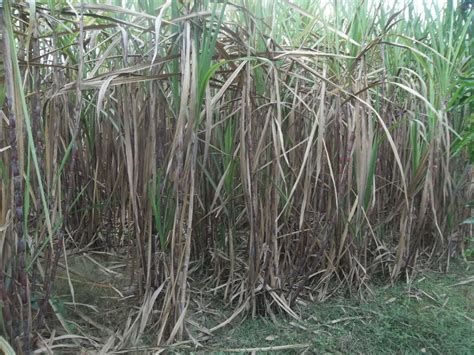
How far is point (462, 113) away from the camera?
1937 mm

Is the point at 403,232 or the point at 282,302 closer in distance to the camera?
the point at 282,302

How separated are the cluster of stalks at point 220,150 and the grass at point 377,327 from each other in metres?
0.08

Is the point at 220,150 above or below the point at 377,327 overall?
above

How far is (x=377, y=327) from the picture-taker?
4.64 ft

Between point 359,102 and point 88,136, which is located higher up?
point 359,102

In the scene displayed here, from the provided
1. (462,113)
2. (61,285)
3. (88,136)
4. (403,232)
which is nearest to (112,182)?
(88,136)

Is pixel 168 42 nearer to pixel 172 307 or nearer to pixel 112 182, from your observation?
pixel 112 182

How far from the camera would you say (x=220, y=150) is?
1.42 meters

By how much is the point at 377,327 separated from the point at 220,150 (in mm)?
710

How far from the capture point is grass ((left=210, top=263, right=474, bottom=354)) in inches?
52.1

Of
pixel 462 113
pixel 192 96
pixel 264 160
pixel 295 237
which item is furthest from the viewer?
pixel 462 113

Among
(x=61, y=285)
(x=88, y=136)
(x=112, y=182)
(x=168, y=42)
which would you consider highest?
(x=168, y=42)

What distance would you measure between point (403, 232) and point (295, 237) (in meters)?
0.40

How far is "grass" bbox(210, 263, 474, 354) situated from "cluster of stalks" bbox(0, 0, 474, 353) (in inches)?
3.0
